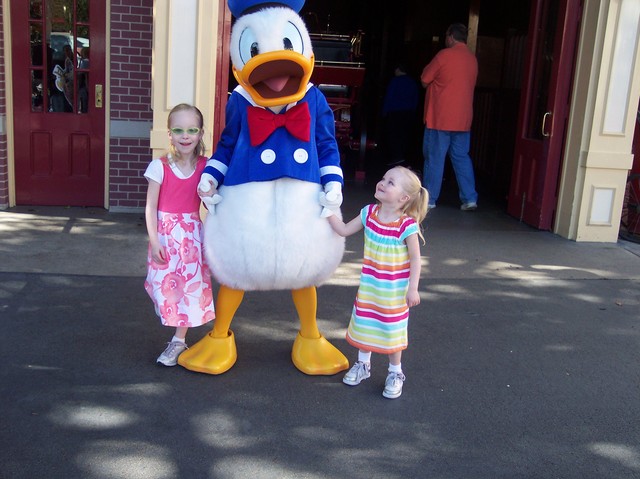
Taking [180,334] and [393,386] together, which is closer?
[393,386]

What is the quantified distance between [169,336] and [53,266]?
161 centimetres

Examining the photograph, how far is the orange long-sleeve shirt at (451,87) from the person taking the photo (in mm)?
8000

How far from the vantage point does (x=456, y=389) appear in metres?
3.97

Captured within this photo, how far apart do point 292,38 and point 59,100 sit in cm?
428

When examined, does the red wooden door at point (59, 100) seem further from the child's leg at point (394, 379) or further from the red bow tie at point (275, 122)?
the child's leg at point (394, 379)

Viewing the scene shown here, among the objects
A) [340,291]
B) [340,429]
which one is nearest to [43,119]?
[340,291]

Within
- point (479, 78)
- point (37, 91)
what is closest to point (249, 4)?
point (37, 91)

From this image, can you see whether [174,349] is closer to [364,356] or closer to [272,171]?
[364,356]

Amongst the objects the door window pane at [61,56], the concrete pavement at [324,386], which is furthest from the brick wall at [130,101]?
the concrete pavement at [324,386]

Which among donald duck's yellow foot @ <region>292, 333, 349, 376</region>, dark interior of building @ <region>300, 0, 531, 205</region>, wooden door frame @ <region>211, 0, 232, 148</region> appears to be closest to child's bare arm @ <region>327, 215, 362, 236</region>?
donald duck's yellow foot @ <region>292, 333, 349, 376</region>

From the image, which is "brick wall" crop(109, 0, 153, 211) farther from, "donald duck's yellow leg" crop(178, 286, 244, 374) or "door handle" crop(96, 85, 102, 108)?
"donald duck's yellow leg" crop(178, 286, 244, 374)

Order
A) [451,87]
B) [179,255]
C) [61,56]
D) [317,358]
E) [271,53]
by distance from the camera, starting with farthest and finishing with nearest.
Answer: [451,87], [61,56], [317,358], [179,255], [271,53]

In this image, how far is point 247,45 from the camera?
3643 mm

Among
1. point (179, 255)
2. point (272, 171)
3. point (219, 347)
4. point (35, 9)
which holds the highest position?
point (35, 9)
